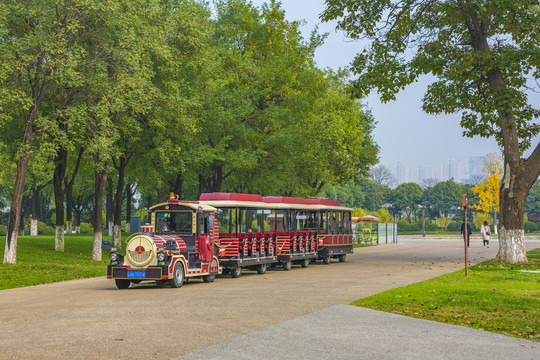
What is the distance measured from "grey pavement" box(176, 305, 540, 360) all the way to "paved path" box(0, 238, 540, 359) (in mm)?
523

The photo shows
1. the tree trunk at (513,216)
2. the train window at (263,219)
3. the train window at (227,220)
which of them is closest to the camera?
the train window at (227,220)

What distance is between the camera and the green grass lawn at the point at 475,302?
12558 mm

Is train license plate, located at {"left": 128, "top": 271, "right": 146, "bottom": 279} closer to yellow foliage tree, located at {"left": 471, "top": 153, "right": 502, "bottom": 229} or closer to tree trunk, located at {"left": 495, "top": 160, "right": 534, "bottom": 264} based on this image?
tree trunk, located at {"left": 495, "top": 160, "right": 534, "bottom": 264}

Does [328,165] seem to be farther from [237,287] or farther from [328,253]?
[237,287]

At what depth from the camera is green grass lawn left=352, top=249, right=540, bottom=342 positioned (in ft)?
41.2

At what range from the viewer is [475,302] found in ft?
51.0

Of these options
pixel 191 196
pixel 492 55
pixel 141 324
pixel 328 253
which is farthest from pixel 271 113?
pixel 141 324

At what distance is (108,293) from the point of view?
713 inches

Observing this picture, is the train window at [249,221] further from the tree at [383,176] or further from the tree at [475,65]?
the tree at [383,176]

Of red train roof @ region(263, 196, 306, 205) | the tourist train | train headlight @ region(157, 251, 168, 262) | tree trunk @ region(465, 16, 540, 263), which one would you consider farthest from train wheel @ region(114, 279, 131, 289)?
tree trunk @ region(465, 16, 540, 263)

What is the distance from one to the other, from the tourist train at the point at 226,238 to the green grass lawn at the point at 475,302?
6690 mm

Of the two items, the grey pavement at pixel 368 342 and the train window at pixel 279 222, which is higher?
the train window at pixel 279 222

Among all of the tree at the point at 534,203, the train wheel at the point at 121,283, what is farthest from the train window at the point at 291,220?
the tree at the point at 534,203

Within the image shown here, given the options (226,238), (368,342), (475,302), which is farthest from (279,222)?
(368,342)
